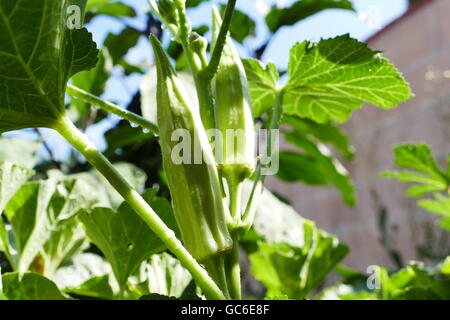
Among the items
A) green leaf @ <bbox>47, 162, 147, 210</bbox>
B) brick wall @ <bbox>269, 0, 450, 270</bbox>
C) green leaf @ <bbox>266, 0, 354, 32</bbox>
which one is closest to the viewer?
green leaf @ <bbox>47, 162, 147, 210</bbox>

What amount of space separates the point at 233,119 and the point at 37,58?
0.34 feet

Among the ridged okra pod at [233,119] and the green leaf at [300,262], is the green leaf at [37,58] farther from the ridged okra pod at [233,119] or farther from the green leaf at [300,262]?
the green leaf at [300,262]

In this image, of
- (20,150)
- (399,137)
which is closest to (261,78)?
(20,150)

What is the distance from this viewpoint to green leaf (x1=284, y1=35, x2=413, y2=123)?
36 cm

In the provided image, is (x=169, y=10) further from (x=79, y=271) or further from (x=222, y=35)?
(x=79, y=271)

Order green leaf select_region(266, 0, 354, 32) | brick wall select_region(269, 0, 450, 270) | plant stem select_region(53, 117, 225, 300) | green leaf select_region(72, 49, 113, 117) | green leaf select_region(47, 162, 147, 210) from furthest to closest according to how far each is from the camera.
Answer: brick wall select_region(269, 0, 450, 270) → green leaf select_region(266, 0, 354, 32) → green leaf select_region(72, 49, 113, 117) → green leaf select_region(47, 162, 147, 210) → plant stem select_region(53, 117, 225, 300)

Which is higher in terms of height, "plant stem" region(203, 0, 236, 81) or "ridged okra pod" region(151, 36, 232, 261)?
"plant stem" region(203, 0, 236, 81)

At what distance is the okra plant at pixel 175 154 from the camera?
0.25m

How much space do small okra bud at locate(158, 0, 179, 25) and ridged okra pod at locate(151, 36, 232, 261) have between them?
70 mm

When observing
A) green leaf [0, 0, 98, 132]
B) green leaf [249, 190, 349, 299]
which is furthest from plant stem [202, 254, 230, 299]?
green leaf [249, 190, 349, 299]

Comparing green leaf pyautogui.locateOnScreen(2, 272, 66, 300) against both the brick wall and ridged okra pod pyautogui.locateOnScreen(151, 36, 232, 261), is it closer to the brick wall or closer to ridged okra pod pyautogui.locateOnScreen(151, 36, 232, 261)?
ridged okra pod pyautogui.locateOnScreen(151, 36, 232, 261)

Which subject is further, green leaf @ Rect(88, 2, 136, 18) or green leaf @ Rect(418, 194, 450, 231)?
green leaf @ Rect(88, 2, 136, 18)

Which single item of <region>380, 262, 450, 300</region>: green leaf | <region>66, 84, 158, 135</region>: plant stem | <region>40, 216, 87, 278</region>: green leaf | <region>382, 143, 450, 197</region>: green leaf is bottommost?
<region>380, 262, 450, 300</region>: green leaf
